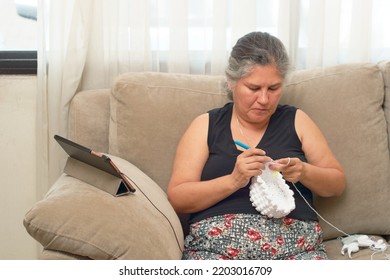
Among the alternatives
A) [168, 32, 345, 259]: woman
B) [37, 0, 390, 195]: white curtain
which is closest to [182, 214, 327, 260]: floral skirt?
[168, 32, 345, 259]: woman

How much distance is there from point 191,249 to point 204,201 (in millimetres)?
155

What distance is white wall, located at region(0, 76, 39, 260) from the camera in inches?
100

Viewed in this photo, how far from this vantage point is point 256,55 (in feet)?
6.56

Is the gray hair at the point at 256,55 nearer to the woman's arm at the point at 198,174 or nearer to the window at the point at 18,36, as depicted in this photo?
the woman's arm at the point at 198,174

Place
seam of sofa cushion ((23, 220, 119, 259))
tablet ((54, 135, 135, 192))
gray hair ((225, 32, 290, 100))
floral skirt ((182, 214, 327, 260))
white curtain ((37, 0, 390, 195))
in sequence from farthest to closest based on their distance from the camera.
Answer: white curtain ((37, 0, 390, 195)) → gray hair ((225, 32, 290, 100)) → floral skirt ((182, 214, 327, 260)) → tablet ((54, 135, 135, 192)) → seam of sofa cushion ((23, 220, 119, 259))

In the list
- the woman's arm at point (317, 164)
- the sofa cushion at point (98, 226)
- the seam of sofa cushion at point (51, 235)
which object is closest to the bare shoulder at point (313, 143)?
the woman's arm at point (317, 164)

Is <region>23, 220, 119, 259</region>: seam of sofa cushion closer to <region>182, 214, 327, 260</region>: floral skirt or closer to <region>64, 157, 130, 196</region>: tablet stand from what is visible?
<region>64, 157, 130, 196</region>: tablet stand

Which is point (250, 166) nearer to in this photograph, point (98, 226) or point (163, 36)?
point (98, 226)

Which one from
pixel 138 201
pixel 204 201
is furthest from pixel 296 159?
pixel 138 201

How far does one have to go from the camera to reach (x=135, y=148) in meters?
2.23

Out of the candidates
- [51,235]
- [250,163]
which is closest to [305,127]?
[250,163]

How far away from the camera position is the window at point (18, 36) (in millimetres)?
2541

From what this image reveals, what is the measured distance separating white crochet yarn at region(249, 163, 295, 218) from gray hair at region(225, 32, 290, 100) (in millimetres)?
325

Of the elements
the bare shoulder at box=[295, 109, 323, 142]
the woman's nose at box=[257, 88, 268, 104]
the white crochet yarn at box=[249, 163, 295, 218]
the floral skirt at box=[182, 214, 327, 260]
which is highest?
the woman's nose at box=[257, 88, 268, 104]
